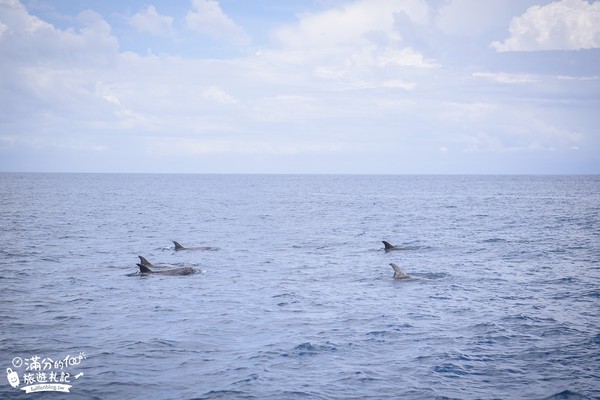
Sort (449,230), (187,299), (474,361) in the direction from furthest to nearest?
(449,230), (187,299), (474,361)

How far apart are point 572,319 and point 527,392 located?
9455mm

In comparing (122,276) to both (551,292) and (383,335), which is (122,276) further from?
(551,292)

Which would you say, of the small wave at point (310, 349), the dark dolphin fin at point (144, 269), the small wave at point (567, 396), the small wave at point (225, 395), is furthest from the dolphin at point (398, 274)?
the small wave at point (225, 395)

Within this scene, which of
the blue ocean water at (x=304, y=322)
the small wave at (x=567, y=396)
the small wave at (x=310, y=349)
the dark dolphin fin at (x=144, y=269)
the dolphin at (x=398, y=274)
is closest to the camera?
the small wave at (x=567, y=396)

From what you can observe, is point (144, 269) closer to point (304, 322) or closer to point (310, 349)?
point (304, 322)

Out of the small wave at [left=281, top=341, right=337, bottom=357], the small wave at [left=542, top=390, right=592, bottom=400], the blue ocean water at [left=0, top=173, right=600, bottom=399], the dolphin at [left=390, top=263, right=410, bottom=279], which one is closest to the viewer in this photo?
the small wave at [left=542, top=390, right=592, bottom=400]

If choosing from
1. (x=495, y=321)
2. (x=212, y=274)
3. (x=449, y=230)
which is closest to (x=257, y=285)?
(x=212, y=274)

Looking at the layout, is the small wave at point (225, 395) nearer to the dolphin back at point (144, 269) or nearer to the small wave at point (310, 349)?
the small wave at point (310, 349)

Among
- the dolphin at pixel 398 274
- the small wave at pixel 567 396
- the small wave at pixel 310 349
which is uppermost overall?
the dolphin at pixel 398 274

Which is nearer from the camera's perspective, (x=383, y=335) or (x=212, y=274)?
(x=383, y=335)

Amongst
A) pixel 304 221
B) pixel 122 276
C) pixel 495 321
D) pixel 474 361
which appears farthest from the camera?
pixel 304 221

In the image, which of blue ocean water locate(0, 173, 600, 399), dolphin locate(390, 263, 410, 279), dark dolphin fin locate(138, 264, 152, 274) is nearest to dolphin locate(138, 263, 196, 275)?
dark dolphin fin locate(138, 264, 152, 274)

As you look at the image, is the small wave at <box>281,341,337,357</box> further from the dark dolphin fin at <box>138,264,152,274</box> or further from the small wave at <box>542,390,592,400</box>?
the dark dolphin fin at <box>138,264,152,274</box>

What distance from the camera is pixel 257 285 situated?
3056 centimetres
